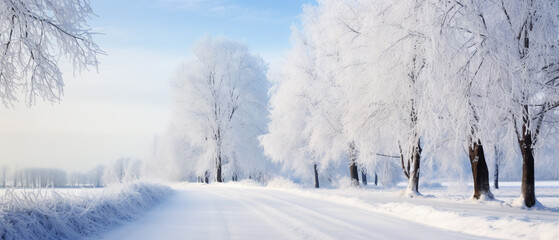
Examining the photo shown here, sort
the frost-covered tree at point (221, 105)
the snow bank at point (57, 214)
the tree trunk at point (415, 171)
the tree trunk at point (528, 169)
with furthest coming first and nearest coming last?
the frost-covered tree at point (221, 105)
the tree trunk at point (415, 171)
the tree trunk at point (528, 169)
the snow bank at point (57, 214)

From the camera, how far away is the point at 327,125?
21.4m

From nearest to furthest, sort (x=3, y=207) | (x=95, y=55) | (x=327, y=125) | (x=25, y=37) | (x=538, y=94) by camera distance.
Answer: (x=3, y=207) < (x=25, y=37) < (x=95, y=55) < (x=538, y=94) < (x=327, y=125)

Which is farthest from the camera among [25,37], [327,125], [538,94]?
[327,125]

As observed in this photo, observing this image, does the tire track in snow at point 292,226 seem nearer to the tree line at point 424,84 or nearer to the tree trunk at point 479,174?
the tree line at point 424,84

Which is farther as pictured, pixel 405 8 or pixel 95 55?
pixel 405 8

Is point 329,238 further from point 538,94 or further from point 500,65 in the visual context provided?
point 538,94

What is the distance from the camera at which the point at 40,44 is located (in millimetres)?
6277

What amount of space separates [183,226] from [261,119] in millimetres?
26942

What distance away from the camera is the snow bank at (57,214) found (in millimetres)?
5199

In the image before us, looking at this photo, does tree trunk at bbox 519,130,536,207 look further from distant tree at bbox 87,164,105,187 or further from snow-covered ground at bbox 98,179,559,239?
distant tree at bbox 87,164,105,187

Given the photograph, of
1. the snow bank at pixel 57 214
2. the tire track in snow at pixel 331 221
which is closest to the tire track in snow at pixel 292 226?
the tire track in snow at pixel 331 221

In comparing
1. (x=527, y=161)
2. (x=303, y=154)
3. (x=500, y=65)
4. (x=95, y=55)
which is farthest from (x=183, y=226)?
(x=303, y=154)

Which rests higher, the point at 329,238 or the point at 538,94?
the point at 538,94

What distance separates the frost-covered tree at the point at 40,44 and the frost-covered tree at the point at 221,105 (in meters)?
24.3
